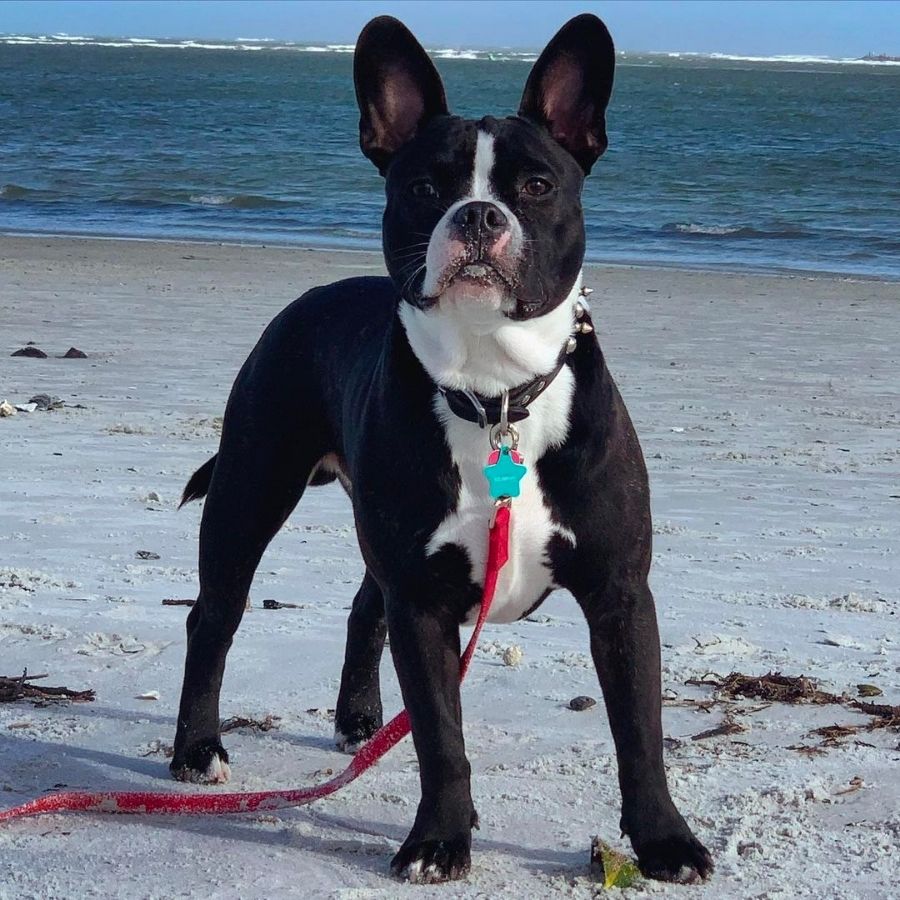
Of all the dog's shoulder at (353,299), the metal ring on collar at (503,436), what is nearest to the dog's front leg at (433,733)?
the metal ring on collar at (503,436)

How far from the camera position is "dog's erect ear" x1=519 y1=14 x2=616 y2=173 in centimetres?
368

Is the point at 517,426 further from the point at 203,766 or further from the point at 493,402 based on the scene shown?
the point at 203,766

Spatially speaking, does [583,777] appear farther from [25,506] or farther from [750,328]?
[750,328]

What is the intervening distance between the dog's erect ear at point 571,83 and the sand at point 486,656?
4.98ft

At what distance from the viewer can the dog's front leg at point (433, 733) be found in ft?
10.7

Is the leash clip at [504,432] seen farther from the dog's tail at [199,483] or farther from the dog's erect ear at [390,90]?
the dog's tail at [199,483]

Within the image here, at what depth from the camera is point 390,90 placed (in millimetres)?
3793

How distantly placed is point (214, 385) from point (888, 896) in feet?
20.6

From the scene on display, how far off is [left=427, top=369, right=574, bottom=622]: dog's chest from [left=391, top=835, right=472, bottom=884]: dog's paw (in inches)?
21.5

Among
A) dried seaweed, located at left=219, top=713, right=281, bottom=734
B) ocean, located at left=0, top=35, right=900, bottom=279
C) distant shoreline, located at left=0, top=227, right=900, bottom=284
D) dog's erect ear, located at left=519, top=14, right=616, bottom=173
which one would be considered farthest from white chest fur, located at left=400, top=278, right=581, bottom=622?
ocean, located at left=0, top=35, right=900, bottom=279

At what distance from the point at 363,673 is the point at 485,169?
155 cm

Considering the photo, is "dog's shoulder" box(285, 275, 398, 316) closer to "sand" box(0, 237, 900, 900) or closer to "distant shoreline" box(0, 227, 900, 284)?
"sand" box(0, 237, 900, 900)

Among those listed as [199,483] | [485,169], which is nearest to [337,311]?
[199,483]

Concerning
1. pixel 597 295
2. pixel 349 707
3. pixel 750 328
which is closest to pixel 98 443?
pixel 349 707
